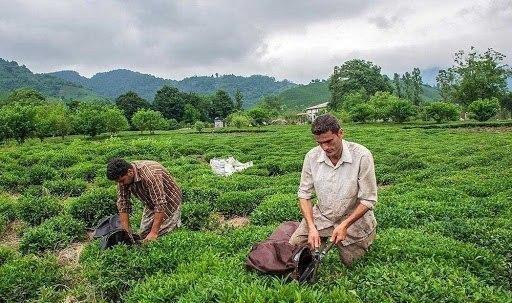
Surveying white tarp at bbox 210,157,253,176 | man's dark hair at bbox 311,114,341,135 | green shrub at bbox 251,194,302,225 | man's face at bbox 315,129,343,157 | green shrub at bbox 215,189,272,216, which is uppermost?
man's dark hair at bbox 311,114,341,135

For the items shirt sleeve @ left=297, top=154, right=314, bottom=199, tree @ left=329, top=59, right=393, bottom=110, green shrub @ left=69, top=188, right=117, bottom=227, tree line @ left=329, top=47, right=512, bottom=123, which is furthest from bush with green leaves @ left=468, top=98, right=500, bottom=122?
shirt sleeve @ left=297, top=154, right=314, bottom=199

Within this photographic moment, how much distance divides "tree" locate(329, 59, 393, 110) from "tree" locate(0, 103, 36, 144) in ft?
209

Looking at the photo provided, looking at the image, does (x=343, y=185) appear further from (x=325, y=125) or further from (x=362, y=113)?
(x=362, y=113)

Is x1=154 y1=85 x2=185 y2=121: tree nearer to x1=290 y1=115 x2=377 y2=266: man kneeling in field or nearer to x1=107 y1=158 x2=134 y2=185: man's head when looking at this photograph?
x1=107 y1=158 x2=134 y2=185: man's head

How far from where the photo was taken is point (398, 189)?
12773 mm

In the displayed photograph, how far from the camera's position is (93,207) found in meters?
10.9

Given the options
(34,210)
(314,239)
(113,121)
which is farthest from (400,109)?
(314,239)

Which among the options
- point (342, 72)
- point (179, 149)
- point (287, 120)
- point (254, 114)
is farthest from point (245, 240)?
point (342, 72)

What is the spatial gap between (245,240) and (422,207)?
14.1ft

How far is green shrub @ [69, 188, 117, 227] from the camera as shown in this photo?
10.8m

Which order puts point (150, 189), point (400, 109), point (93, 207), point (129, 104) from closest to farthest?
point (150, 189) < point (93, 207) < point (400, 109) < point (129, 104)

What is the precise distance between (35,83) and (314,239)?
189 meters

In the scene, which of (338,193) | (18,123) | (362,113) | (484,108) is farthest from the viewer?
(362,113)

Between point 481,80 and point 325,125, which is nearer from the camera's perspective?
point 325,125
